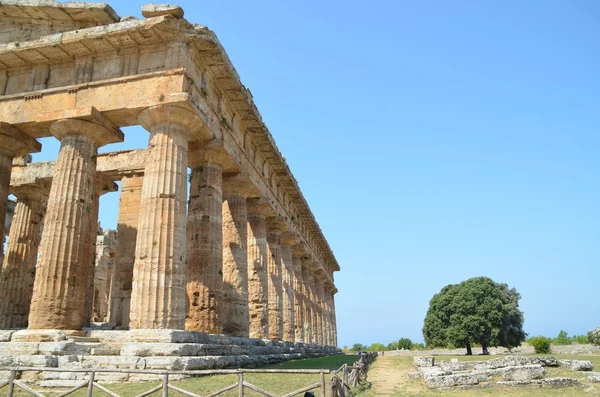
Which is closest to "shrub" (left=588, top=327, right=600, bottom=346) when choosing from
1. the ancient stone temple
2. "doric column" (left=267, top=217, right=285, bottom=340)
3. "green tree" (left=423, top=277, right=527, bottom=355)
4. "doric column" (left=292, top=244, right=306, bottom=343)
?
"green tree" (left=423, top=277, right=527, bottom=355)

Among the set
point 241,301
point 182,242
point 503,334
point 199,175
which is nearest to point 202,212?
point 199,175

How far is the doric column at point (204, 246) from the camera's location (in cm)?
1478

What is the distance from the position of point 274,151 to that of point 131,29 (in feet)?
29.9

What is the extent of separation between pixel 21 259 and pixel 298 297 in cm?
1587

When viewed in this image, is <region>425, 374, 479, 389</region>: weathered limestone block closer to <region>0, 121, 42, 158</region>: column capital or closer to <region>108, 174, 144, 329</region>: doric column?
<region>108, 174, 144, 329</region>: doric column

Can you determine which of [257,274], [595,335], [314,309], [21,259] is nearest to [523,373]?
[257,274]

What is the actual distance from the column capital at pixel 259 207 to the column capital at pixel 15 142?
28.3 feet

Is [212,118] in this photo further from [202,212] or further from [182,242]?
[182,242]

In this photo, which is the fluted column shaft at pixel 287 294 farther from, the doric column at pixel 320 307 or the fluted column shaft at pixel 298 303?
the doric column at pixel 320 307

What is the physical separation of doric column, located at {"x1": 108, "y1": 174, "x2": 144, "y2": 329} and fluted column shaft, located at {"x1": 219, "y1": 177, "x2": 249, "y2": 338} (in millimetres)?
4135

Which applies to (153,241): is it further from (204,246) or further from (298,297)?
(298,297)

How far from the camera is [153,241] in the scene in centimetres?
1212

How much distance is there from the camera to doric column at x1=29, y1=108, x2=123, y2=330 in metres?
12.4

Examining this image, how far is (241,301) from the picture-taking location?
1714 centimetres
